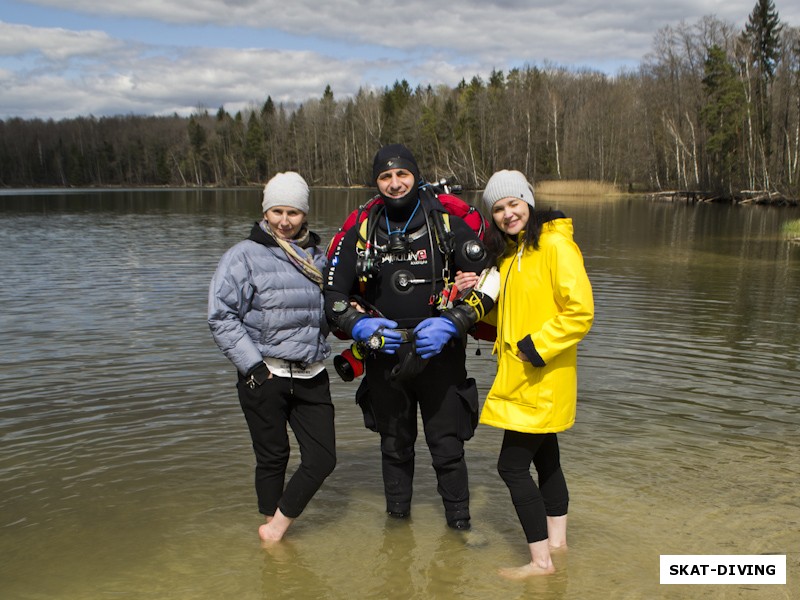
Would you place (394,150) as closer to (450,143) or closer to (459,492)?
(459,492)

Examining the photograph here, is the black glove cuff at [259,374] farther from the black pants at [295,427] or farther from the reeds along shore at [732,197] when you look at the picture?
the reeds along shore at [732,197]

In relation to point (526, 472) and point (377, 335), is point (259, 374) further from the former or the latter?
point (526, 472)

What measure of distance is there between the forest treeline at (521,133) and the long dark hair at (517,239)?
13610 millimetres

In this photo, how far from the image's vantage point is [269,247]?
3.81 metres

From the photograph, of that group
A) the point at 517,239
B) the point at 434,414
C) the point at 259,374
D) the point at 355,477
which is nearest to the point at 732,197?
the point at 355,477

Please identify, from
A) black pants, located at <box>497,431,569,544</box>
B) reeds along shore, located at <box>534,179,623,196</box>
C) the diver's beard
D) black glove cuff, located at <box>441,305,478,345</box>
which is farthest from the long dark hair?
reeds along shore, located at <box>534,179,623,196</box>

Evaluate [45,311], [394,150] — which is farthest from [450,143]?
[394,150]

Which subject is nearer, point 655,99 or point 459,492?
point 459,492

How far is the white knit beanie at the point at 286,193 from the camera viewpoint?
149 inches

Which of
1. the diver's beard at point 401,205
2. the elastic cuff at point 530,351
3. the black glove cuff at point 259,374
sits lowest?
the black glove cuff at point 259,374

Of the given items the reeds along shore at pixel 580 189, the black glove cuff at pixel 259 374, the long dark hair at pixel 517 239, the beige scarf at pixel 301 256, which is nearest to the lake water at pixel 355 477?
the black glove cuff at pixel 259 374

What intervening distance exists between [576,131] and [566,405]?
70.1 metres

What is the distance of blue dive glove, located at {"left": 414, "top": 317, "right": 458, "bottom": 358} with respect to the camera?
3545 millimetres

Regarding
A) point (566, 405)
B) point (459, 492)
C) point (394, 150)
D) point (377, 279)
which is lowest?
point (459, 492)
